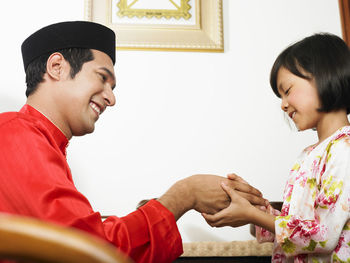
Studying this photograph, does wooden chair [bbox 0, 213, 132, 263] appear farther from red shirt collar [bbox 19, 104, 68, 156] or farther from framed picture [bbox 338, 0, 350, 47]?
framed picture [bbox 338, 0, 350, 47]

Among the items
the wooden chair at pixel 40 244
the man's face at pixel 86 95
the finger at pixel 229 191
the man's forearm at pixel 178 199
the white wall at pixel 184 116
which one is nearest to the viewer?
the wooden chair at pixel 40 244

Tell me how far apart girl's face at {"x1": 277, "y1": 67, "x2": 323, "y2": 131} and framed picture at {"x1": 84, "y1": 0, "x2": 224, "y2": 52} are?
725mm

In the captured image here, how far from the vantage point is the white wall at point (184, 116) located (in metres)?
1.68

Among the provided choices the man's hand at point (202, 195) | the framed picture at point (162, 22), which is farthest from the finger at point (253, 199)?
the framed picture at point (162, 22)

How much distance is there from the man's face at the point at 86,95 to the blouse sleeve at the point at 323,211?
67 cm

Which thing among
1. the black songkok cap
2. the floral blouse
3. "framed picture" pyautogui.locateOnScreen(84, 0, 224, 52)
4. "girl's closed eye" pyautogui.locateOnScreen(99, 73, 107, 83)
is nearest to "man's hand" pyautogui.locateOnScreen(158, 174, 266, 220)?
the floral blouse

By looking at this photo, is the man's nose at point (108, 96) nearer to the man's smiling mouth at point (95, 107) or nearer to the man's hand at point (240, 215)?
the man's smiling mouth at point (95, 107)

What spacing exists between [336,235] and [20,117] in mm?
902

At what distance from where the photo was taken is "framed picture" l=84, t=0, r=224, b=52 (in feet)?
5.98

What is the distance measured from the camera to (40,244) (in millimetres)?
233

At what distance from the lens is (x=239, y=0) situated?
6.35 ft

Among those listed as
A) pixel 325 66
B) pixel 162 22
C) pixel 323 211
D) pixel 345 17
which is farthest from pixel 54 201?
pixel 345 17

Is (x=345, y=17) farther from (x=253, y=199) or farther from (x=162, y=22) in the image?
(x=253, y=199)

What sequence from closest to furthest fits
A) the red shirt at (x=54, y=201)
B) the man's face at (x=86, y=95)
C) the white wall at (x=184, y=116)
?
the red shirt at (x=54, y=201)
the man's face at (x=86, y=95)
the white wall at (x=184, y=116)
